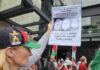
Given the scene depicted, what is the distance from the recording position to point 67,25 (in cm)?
495

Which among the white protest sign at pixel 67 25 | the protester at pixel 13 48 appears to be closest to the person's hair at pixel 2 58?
the protester at pixel 13 48

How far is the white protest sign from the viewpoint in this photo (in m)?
4.85

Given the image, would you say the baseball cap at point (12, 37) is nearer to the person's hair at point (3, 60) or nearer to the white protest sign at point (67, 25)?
the person's hair at point (3, 60)

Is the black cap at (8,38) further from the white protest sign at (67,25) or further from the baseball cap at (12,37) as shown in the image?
the white protest sign at (67,25)

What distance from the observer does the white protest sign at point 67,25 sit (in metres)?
4.85

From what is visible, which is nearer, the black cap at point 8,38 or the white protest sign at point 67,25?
the black cap at point 8,38

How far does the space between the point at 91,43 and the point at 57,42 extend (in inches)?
478

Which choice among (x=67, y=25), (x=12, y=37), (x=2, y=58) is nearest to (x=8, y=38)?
(x=12, y=37)

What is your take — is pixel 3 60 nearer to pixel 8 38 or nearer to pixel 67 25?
pixel 8 38

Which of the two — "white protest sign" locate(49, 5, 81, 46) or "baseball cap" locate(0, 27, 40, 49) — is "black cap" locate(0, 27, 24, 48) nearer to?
"baseball cap" locate(0, 27, 40, 49)

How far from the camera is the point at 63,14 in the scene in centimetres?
505

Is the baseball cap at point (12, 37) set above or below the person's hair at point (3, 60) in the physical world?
above

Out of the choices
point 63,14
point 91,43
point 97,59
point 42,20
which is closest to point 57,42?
point 63,14

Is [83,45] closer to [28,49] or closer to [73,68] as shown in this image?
[73,68]
